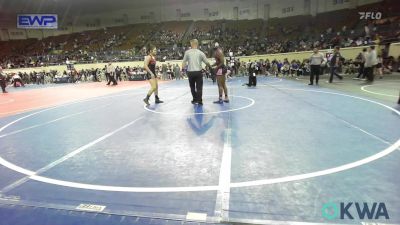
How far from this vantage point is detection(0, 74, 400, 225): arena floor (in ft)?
9.32

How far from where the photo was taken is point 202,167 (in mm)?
3939

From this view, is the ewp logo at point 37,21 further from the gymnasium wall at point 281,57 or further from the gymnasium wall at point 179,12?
the gymnasium wall at point 179,12

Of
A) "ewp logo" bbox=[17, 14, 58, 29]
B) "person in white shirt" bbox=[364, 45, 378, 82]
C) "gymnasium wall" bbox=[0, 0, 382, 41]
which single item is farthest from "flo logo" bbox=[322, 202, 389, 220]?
"ewp logo" bbox=[17, 14, 58, 29]

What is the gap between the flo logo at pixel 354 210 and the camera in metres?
2.63

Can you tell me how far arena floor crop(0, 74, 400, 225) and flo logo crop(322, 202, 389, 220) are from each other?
0.06 m

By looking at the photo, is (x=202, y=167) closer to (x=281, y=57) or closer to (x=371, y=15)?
(x=281, y=57)

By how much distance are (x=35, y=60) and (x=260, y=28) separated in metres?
27.7

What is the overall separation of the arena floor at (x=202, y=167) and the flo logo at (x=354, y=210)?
63 mm

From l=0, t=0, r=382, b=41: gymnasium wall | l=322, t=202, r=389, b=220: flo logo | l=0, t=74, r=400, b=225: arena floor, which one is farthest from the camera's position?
l=0, t=0, r=382, b=41: gymnasium wall

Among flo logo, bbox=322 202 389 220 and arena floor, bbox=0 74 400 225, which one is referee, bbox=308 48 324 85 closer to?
arena floor, bbox=0 74 400 225

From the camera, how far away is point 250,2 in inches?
1578

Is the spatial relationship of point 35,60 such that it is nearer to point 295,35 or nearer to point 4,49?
point 4,49

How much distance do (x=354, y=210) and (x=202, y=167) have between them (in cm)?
187

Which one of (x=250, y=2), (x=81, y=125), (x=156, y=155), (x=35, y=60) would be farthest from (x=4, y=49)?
(x=156, y=155)
